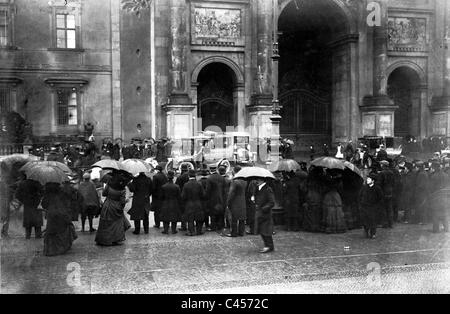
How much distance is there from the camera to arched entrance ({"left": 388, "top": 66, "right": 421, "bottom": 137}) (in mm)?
34094

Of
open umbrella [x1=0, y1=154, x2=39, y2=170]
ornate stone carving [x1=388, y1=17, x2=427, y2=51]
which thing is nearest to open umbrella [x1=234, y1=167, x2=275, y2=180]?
open umbrella [x1=0, y1=154, x2=39, y2=170]

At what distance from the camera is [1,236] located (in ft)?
39.1

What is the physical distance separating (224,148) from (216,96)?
7.70 metres

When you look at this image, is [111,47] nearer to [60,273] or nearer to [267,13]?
[267,13]

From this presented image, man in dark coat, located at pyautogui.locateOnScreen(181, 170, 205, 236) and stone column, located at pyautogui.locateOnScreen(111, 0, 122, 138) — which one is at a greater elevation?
stone column, located at pyautogui.locateOnScreen(111, 0, 122, 138)

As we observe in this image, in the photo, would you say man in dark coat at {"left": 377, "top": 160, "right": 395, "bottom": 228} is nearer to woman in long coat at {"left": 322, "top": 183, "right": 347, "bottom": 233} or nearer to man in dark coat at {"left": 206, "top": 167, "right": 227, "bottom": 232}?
woman in long coat at {"left": 322, "top": 183, "right": 347, "bottom": 233}

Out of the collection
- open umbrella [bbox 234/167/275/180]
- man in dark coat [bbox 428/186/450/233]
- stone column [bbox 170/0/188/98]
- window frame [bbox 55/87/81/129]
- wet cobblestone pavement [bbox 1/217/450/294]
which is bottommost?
wet cobblestone pavement [bbox 1/217/450/294]

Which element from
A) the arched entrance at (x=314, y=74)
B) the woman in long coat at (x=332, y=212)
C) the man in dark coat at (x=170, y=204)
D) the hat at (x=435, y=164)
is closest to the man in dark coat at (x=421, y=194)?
the hat at (x=435, y=164)

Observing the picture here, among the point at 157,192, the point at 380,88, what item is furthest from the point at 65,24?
the point at 157,192

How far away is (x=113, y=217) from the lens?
11164 millimetres

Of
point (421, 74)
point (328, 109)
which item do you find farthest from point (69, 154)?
point (421, 74)

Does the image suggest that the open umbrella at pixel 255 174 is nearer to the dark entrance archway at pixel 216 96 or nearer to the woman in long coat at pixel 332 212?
the woman in long coat at pixel 332 212

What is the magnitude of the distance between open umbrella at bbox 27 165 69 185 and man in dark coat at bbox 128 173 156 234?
205 cm

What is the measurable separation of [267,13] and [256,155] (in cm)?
837
